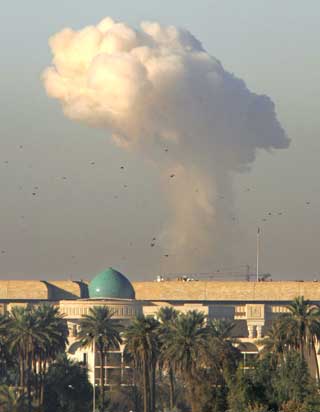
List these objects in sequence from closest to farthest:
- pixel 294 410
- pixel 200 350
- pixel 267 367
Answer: pixel 294 410
pixel 267 367
pixel 200 350

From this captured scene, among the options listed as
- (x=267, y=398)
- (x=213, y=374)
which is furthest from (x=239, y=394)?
(x=213, y=374)

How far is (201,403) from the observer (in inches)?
7520

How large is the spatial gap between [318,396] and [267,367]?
34.9 feet

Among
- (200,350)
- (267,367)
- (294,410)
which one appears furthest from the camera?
(200,350)

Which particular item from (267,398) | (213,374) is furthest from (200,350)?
(267,398)

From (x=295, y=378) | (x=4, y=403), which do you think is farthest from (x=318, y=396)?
(x=4, y=403)

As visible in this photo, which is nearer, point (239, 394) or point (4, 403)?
point (239, 394)

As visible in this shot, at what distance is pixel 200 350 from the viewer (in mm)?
199875

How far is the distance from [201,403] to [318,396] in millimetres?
16972

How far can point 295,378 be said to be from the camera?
181 meters

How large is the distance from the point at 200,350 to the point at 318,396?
24383 millimetres

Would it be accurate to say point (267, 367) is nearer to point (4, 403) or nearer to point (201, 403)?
point (201, 403)

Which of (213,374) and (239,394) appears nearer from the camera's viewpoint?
(239,394)

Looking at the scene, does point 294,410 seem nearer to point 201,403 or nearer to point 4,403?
point 201,403
